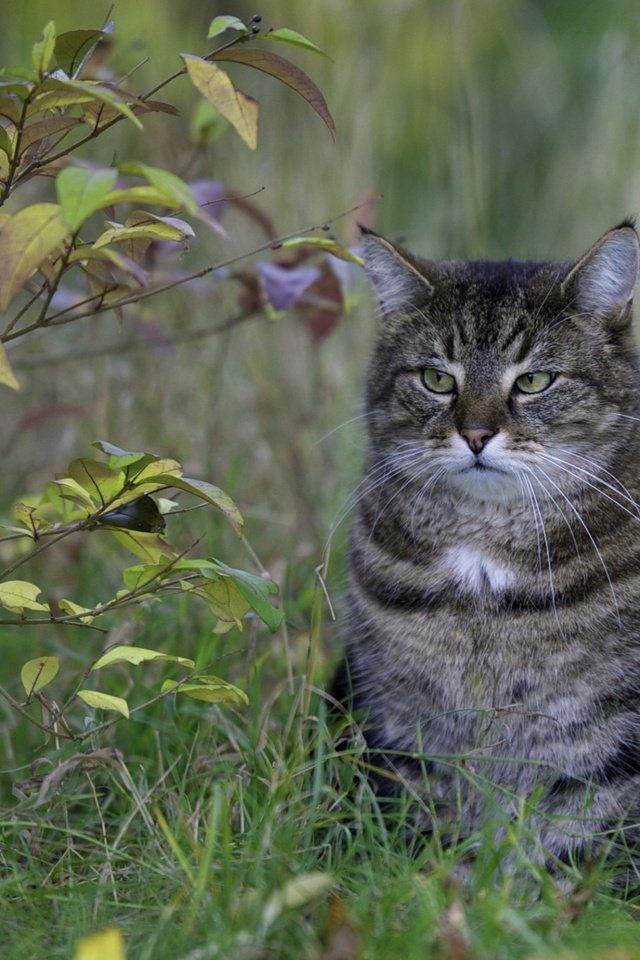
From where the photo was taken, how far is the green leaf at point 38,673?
6.15 ft

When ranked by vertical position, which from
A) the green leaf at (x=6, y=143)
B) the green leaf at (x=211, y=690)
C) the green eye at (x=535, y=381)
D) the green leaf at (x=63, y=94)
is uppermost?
the green leaf at (x=63, y=94)

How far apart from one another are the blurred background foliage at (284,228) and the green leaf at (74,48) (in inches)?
44.2

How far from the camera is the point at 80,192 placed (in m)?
1.32

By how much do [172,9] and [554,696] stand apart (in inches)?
120

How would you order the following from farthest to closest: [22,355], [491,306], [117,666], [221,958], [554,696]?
[22,355], [117,666], [491,306], [554,696], [221,958]

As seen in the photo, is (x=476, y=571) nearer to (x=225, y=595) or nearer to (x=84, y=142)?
(x=225, y=595)

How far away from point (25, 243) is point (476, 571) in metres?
1.11

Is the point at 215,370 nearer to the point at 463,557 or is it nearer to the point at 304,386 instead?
the point at 304,386

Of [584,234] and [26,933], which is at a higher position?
[584,234]

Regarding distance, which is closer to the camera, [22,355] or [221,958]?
[221,958]

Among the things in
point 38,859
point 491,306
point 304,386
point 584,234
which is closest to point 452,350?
point 491,306

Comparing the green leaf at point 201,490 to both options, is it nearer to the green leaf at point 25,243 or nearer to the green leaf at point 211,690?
the green leaf at point 211,690

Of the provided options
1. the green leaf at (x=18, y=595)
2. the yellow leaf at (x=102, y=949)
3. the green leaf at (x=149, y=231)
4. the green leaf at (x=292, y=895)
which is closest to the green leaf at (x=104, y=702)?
the green leaf at (x=18, y=595)

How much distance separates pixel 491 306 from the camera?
229cm
